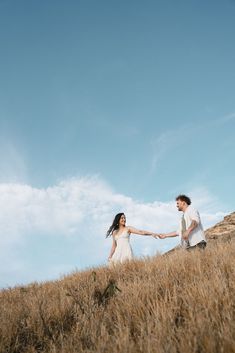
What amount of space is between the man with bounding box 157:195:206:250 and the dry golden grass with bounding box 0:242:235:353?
10.5 ft

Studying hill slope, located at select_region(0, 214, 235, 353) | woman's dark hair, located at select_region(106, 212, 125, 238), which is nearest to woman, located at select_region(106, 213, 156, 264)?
woman's dark hair, located at select_region(106, 212, 125, 238)

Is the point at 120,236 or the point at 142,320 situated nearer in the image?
the point at 142,320

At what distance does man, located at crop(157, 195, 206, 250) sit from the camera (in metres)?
8.78

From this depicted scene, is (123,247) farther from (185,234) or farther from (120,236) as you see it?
(185,234)

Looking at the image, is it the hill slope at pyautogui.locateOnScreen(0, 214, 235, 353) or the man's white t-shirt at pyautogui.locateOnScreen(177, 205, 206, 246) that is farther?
the man's white t-shirt at pyautogui.locateOnScreen(177, 205, 206, 246)

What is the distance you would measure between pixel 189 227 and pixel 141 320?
5467 mm

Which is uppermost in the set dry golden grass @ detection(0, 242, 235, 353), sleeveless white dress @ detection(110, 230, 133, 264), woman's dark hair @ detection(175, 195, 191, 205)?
woman's dark hair @ detection(175, 195, 191, 205)

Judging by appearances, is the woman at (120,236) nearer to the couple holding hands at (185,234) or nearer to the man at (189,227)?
the couple holding hands at (185,234)

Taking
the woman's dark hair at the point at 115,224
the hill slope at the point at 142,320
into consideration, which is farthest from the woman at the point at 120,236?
the hill slope at the point at 142,320

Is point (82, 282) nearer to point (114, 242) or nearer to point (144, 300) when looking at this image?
point (144, 300)

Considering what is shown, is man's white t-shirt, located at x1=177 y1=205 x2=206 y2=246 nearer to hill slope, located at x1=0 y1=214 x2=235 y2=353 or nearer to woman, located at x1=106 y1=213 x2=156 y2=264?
woman, located at x1=106 y1=213 x2=156 y2=264

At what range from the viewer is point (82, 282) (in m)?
6.59

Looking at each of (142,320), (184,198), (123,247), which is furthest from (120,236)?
(142,320)

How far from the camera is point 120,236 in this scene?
36.0 ft
